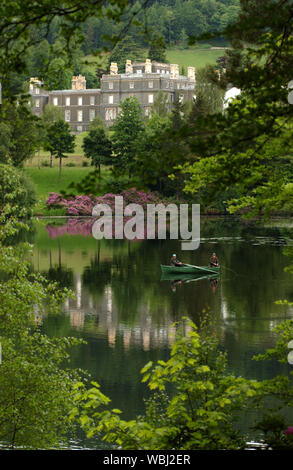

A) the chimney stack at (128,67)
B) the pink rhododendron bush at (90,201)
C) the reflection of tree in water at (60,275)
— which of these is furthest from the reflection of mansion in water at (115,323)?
the chimney stack at (128,67)

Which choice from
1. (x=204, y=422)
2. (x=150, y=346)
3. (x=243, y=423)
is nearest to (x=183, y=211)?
(x=150, y=346)

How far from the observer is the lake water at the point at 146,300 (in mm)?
26609

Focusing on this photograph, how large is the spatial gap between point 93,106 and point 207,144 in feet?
549

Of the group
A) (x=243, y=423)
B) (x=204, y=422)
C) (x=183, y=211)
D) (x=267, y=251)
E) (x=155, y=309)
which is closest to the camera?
(x=204, y=422)

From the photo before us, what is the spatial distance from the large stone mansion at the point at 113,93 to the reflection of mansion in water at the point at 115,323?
398ft

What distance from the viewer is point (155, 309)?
3716 cm

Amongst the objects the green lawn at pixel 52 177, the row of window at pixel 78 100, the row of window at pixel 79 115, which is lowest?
the green lawn at pixel 52 177

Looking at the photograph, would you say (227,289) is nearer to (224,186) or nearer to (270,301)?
(270,301)

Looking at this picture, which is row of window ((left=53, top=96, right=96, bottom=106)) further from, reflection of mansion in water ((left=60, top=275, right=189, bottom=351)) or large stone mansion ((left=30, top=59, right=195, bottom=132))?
reflection of mansion in water ((left=60, top=275, right=189, bottom=351))

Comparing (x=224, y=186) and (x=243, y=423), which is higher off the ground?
(x=224, y=186)

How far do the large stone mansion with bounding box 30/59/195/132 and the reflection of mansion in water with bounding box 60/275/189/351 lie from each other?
121391 mm

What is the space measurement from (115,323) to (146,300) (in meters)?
5.68

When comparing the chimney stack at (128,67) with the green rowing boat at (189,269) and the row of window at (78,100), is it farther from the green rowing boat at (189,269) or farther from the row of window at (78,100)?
the green rowing boat at (189,269)
